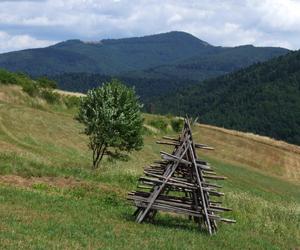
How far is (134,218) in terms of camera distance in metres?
21.3

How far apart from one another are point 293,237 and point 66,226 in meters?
12.1

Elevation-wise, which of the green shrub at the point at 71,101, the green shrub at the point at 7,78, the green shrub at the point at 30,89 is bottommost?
the green shrub at the point at 71,101

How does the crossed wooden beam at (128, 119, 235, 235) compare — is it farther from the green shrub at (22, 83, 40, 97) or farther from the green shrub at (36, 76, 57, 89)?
the green shrub at (36, 76, 57, 89)

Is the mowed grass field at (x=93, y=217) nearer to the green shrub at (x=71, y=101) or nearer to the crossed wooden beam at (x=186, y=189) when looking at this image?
the crossed wooden beam at (x=186, y=189)

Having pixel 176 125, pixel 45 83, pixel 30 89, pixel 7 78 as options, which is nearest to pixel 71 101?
pixel 45 83

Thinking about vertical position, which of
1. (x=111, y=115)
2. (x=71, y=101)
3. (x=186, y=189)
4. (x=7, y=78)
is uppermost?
(x=111, y=115)

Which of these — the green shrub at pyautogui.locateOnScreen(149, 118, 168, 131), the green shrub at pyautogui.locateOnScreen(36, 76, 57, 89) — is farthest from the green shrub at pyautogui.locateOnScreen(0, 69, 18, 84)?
the green shrub at pyautogui.locateOnScreen(149, 118, 168, 131)

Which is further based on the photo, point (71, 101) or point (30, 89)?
point (71, 101)

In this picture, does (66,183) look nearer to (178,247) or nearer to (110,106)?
(178,247)

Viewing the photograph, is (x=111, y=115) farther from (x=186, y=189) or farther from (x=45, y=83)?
(x=45, y=83)

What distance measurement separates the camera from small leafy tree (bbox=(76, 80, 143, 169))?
141ft

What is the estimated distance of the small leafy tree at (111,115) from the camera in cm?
4294

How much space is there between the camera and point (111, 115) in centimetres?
4266

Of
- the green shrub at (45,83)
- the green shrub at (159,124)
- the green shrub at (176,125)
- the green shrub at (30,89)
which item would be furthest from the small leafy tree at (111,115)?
the green shrub at (176,125)
